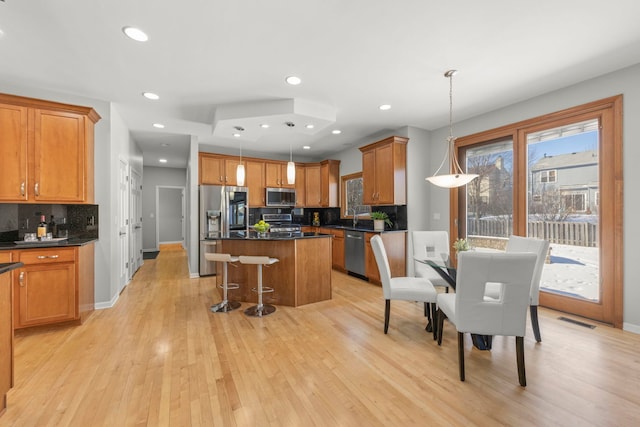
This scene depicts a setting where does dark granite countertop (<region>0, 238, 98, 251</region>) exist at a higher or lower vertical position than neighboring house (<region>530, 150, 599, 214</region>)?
lower

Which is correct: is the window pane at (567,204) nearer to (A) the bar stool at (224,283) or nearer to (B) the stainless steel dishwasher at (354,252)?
(B) the stainless steel dishwasher at (354,252)

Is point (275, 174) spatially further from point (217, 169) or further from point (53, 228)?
point (53, 228)

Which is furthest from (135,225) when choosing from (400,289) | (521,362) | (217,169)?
(521,362)

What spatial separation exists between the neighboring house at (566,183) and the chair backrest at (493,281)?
2.14 m

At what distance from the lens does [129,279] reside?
4832 millimetres

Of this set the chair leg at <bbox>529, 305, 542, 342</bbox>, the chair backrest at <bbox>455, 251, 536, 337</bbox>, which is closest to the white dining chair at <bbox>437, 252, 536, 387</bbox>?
the chair backrest at <bbox>455, 251, 536, 337</bbox>

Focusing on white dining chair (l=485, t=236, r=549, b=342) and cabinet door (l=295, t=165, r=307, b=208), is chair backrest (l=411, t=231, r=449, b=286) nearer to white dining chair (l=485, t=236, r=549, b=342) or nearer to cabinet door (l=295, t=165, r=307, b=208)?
white dining chair (l=485, t=236, r=549, b=342)

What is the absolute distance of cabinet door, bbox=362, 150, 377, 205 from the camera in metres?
5.06

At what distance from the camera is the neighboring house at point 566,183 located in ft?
10.1

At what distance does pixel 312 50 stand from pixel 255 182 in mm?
3920

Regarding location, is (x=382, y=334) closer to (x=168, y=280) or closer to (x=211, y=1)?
(x=211, y=1)

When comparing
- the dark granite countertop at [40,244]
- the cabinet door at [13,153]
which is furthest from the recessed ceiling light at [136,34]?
the dark granite countertop at [40,244]

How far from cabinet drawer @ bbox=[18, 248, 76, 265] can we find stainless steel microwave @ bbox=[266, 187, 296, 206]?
367 centimetres

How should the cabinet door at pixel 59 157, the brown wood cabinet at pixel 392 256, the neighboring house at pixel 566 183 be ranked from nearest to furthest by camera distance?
the cabinet door at pixel 59 157 → the neighboring house at pixel 566 183 → the brown wood cabinet at pixel 392 256
